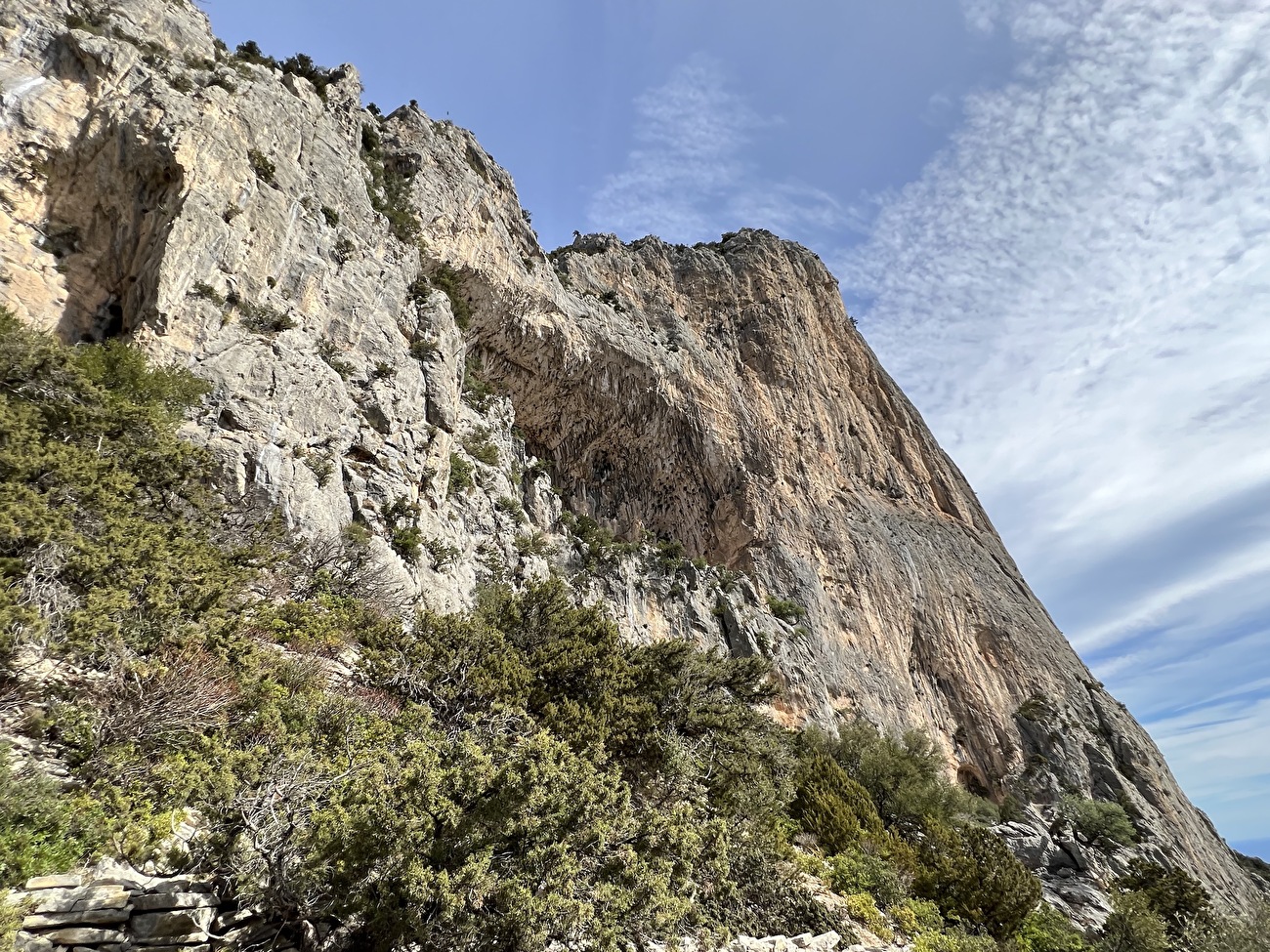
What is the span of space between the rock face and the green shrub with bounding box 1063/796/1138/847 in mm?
2031

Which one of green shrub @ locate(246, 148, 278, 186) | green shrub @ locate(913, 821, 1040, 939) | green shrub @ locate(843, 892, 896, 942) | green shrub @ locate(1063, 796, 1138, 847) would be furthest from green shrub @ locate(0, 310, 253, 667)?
green shrub @ locate(1063, 796, 1138, 847)

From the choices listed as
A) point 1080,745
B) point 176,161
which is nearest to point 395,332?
point 176,161

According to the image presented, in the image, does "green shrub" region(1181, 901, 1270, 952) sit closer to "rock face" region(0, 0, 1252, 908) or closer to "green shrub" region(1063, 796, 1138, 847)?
"green shrub" region(1063, 796, 1138, 847)

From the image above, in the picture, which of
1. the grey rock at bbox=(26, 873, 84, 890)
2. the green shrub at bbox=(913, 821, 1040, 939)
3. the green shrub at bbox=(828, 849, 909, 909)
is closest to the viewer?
the grey rock at bbox=(26, 873, 84, 890)

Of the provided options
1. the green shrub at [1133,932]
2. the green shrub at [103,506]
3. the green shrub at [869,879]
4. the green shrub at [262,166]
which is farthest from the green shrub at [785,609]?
the green shrub at [262,166]

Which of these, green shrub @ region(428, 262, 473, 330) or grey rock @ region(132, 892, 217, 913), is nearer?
grey rock @ region(132, 892, 217, 913)

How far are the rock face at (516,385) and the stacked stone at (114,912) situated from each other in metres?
8.72

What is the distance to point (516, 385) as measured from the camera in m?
25.9

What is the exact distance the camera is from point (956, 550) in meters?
37.6

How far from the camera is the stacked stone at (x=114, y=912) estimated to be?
3.72 metres

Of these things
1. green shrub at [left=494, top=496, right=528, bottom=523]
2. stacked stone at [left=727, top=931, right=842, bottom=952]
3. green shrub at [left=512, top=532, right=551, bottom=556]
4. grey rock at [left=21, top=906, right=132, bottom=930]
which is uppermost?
green shrub at [left=494, top=496, right=528, bottom=523]

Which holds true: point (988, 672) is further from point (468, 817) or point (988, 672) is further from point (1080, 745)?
point (468, 817)

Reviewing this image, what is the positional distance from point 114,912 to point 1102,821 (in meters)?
34.4

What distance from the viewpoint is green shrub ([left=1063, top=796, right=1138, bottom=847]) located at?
82.4 ft
